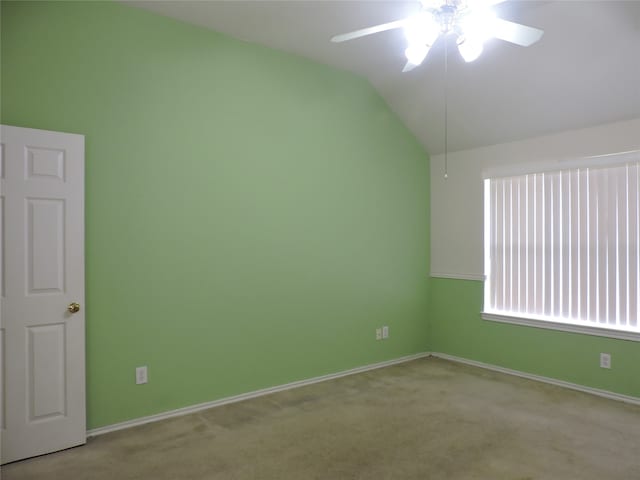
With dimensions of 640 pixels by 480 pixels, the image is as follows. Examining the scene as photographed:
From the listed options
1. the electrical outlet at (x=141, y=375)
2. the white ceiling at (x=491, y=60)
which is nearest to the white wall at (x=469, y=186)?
the white ceiling at (x=491, y=60)

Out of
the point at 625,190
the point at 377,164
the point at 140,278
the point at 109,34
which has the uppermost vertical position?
the point at 109,34

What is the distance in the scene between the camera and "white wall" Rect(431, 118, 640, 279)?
13.0 ft

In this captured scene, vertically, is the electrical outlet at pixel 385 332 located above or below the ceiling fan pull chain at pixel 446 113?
below

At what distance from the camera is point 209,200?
352 centimetres

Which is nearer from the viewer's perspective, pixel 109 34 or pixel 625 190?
pixel 109 34

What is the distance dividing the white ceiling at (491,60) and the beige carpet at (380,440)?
244cm

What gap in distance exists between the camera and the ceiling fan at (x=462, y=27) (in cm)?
206

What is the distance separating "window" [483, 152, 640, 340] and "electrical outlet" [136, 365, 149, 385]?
10.8ft

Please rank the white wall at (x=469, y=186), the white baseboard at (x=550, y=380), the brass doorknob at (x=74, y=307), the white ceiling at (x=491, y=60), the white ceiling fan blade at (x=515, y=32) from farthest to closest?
the white wall at (x=469, y=186) < the white baseboard at (x=550, y=380) < the white ceiling at (x=491, y=60) < the brass doorknob at (x=74, y=307) < the white ceiling fan blade at (x=515, y=32)

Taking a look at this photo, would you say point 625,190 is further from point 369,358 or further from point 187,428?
point 187,428

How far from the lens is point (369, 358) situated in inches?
180

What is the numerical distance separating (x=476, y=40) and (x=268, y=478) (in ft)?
8.24

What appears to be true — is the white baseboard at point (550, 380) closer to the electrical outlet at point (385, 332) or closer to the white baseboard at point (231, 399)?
the white baseboard at point (231, 399)

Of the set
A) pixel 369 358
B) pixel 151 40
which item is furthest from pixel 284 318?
pixel 151 40
